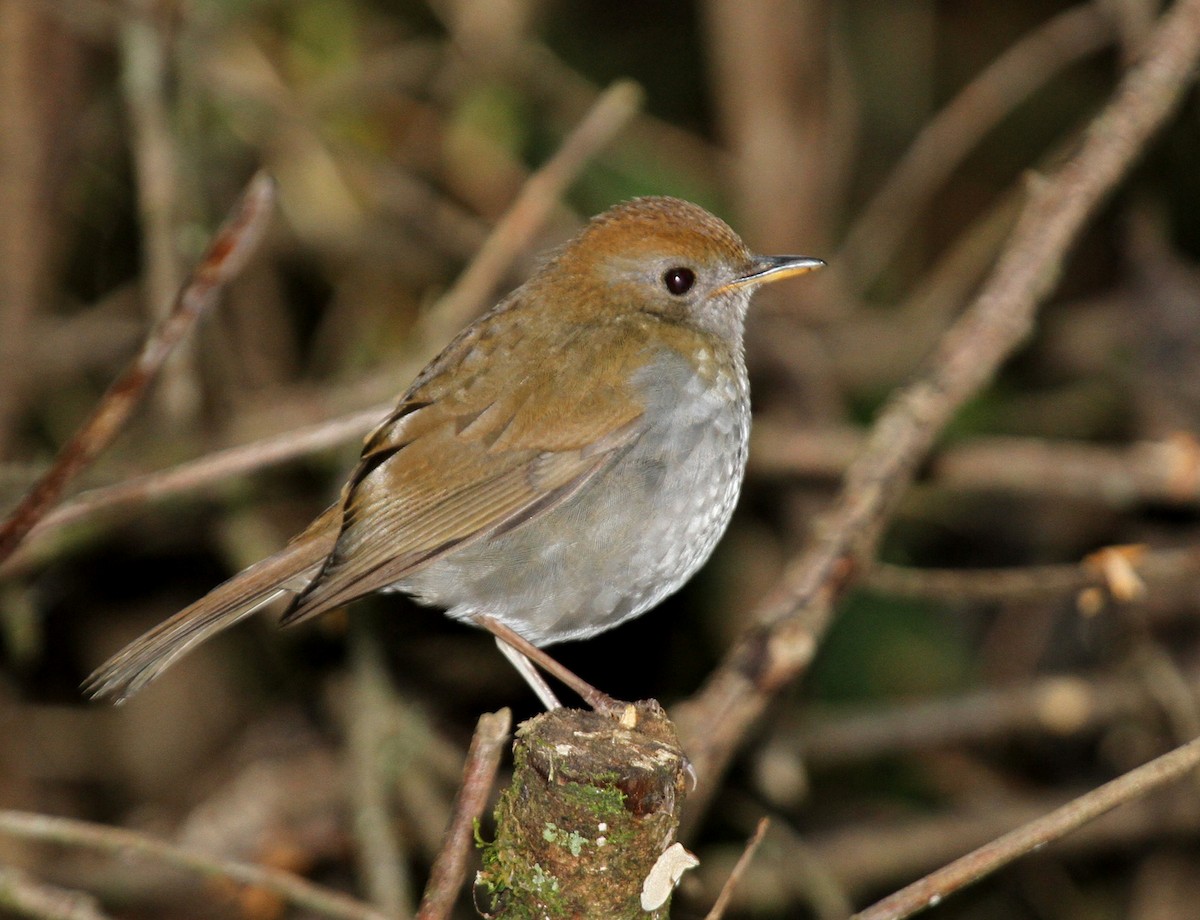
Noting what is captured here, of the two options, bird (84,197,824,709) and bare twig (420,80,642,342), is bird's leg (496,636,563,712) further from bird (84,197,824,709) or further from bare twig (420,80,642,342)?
bare twig (420,80,642,342)

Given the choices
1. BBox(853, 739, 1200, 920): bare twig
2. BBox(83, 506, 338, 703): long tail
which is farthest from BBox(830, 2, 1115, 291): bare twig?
BBox(853, 739, 1200, 920): bare twig

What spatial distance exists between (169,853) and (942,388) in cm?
237

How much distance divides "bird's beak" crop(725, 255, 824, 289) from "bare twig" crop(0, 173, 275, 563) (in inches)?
60.6

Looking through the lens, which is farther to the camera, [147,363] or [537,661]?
[537,661]

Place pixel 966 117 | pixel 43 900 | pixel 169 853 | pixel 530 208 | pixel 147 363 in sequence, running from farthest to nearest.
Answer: pixel 966 117 → pixel 530 208 → pixel 169 853 → pixel 43 900 → pixel 147 363

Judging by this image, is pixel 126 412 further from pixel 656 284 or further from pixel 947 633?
pixel 947 633

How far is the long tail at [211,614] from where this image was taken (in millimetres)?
3361

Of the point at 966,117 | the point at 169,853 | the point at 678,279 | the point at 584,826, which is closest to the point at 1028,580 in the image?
the point at 678,279

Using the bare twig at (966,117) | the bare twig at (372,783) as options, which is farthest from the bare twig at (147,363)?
the bare twig at (966,117)

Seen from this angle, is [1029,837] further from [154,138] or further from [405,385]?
[154,138]

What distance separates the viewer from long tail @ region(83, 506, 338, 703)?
132 inches

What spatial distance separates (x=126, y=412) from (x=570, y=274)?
153cm

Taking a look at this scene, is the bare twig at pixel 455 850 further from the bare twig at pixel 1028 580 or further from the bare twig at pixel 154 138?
the bare twig at pixel 154 138

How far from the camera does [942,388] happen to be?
3.98 metres
